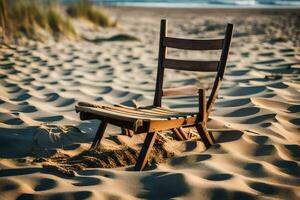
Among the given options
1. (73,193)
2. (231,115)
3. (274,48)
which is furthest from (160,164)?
(274,48)

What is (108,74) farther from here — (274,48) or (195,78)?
(274,48)

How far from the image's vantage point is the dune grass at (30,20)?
27.1ft

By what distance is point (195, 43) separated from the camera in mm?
3678

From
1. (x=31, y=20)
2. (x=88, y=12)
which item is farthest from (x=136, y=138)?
(x=88, y=12)

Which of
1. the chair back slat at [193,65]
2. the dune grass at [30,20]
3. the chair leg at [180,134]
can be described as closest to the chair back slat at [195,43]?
the chair back slat at [193,65]

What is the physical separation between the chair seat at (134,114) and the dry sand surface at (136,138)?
299 mm

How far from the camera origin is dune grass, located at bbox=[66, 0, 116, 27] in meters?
12.6

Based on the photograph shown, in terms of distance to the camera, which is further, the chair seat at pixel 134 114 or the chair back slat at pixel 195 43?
the chair back slat at pixel 195 43

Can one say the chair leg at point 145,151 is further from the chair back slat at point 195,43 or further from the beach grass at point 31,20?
the beach grass at point 31,20

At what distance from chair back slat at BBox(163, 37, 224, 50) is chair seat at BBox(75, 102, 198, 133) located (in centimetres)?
68

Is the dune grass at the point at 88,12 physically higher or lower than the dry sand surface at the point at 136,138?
higher

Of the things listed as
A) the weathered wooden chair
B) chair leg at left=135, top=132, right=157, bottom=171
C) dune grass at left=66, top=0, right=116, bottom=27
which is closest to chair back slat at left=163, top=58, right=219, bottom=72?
the weathered wooden chair

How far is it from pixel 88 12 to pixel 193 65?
991cm

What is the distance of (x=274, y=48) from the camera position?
851 cm
